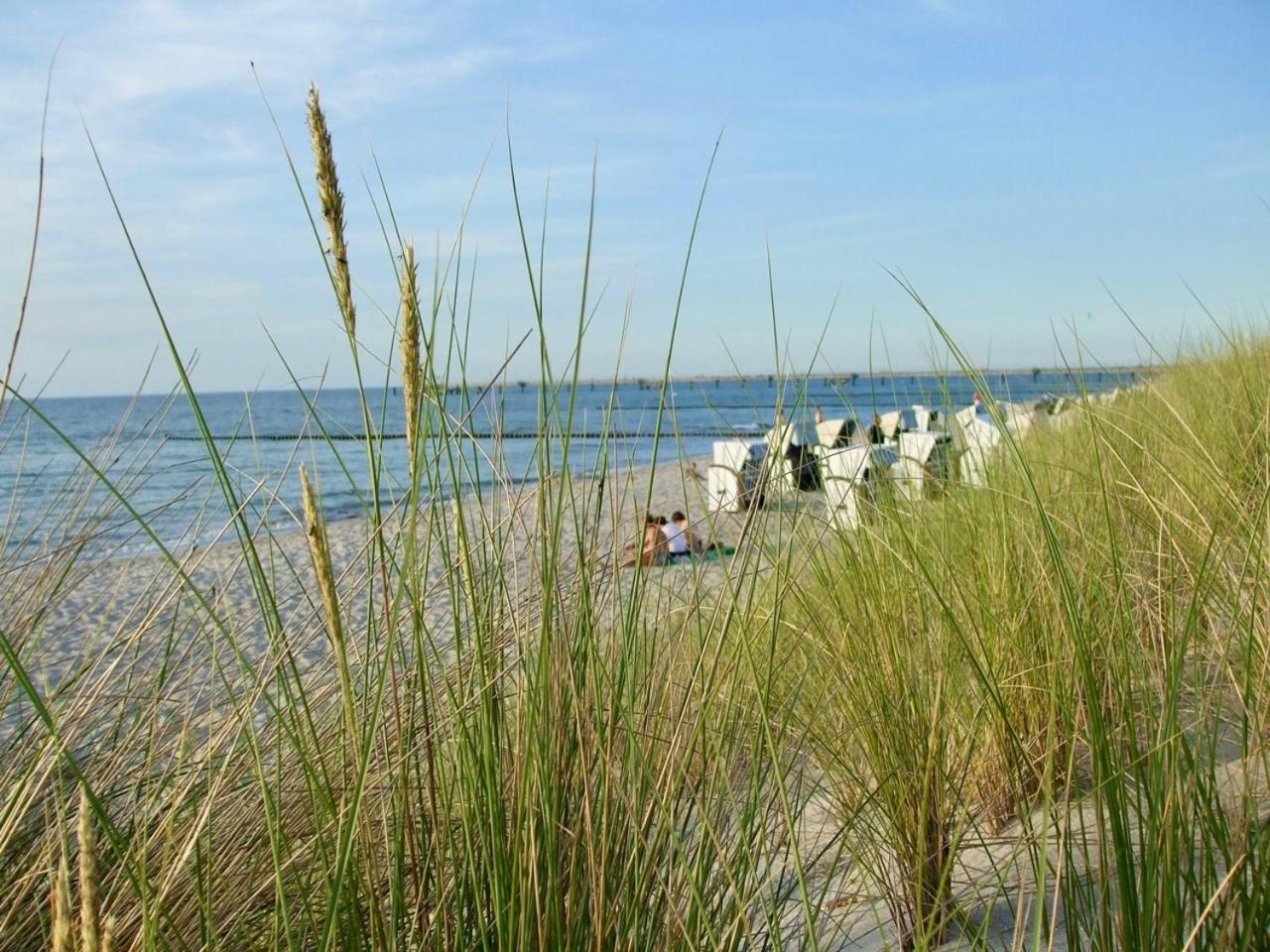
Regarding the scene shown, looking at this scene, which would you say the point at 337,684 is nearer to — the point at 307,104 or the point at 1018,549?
the point at 307,104

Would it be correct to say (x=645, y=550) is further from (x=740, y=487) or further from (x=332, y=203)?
(x=332, y=203)

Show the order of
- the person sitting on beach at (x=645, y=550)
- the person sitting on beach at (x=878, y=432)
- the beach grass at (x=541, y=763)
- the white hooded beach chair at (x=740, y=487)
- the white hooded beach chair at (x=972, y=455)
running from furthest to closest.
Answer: the white hooded beach chair at (x=972, y=455), the person sitting on beach at (x=878, y=432), the white hooded beach chair at (x=740, y=487), the person sitting on beach at (x=645, y=550), the beach grass at (x=541, y=763)

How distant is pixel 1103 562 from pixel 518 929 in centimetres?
121

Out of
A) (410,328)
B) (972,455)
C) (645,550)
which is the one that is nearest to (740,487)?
(645,550)

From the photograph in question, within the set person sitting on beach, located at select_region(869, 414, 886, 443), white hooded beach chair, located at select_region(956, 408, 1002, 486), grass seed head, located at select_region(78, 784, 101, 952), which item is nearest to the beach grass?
grass seed head, located at select_region(78, 784, 101, 952)

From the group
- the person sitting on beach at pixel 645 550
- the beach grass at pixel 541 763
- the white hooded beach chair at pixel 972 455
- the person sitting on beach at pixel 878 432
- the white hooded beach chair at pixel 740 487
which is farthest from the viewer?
the white hooded beach chair at pixel 972 455

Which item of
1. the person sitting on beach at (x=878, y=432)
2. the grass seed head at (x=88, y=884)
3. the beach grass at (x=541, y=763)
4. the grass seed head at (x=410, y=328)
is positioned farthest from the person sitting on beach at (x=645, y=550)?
the grass seed head at (x=88, y=884)

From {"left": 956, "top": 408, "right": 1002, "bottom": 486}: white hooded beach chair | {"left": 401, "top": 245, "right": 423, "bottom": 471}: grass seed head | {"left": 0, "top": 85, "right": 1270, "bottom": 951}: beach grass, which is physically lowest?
{"left": 0, "top": 85, "right": 1270, "bottom": 951}: beach grass

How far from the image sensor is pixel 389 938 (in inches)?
38.7

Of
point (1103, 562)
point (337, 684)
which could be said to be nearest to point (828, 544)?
point (1103, 562)

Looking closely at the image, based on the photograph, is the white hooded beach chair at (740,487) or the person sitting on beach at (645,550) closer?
the person sitting on beach at (645,550)

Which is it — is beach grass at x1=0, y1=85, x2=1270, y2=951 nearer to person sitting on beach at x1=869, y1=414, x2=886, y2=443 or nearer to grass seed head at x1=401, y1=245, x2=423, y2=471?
grass seed head at x1=401, y1=245, x2=423, y2=471

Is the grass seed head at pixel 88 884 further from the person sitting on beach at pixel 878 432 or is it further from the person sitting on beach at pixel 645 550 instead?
the person sitting on beach at pixel 878 432

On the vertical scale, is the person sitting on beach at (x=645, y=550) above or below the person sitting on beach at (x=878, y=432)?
Result: below
